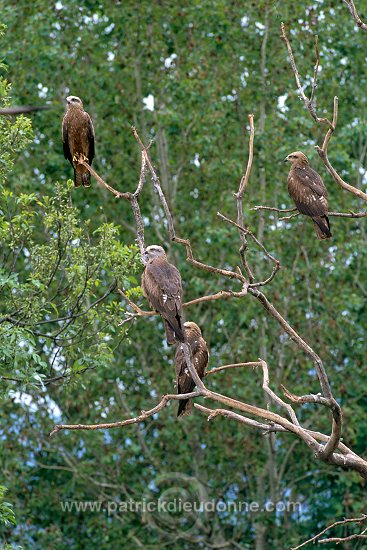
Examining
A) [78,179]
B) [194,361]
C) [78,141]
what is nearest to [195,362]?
[194,361]

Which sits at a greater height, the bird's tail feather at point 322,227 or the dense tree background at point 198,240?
the bird's tail feather at point 322,227

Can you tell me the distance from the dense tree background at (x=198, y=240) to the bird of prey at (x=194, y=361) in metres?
6.47

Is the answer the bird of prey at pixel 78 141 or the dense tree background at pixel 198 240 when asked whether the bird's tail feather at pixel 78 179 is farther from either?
the dense tree background at pixel 198 240

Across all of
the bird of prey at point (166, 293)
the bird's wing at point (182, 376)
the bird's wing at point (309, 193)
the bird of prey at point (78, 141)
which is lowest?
the bird's wing at point (182, 376)

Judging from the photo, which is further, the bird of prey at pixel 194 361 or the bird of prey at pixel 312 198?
the bird of prey at pixel 312 198

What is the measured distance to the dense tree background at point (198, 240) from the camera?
1689 centimetres

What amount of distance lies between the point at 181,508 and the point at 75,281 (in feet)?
22.3

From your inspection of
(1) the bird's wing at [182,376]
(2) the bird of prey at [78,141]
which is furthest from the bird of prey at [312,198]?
(2) the bird of prey at [78,141]

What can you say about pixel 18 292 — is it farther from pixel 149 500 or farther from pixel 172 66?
pixel 172 66

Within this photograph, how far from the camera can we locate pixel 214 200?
58.1 feet

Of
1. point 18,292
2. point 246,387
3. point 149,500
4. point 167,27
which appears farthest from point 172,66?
point 18,292

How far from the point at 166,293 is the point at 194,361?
1624 mm

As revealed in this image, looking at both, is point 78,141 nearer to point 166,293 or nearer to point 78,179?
point 78,179

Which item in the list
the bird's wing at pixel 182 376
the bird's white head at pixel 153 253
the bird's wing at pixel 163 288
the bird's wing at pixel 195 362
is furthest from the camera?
the bird's wing at pixel 182 376
